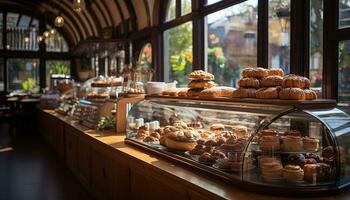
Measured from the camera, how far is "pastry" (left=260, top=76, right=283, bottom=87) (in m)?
2.69

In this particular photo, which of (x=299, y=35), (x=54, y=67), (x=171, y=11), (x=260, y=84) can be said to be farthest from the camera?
(x=54, y=67)

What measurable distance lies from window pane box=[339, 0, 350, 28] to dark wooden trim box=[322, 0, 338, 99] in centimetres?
3

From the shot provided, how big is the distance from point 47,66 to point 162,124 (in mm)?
12780

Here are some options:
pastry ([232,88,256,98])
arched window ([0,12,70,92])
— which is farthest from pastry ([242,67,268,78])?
arched window ([0,12,70,92])

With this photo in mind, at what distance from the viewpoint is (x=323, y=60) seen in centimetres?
340

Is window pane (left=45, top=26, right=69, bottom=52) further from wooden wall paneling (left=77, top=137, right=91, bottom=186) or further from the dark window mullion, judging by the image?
wooden wall paneling (left=77, top=137, right=91, bottom=186)

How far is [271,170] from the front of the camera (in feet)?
7.69

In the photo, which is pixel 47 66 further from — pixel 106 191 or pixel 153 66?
pixel 106 191

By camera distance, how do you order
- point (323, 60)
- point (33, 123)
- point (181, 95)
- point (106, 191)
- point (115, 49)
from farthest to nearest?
point (33, 123) < point (115, 49) < point (106, 191) < point (181, 95) < point (323, 60)

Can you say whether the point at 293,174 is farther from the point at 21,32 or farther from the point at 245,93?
the point at 21,32

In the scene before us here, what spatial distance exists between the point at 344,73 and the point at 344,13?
1.65 feet

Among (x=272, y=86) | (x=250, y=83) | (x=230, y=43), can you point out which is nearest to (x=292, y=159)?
(x=272, y=86)

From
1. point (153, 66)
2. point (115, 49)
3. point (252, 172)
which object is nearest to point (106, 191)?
point (252, 172)

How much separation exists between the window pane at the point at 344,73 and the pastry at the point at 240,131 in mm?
913
